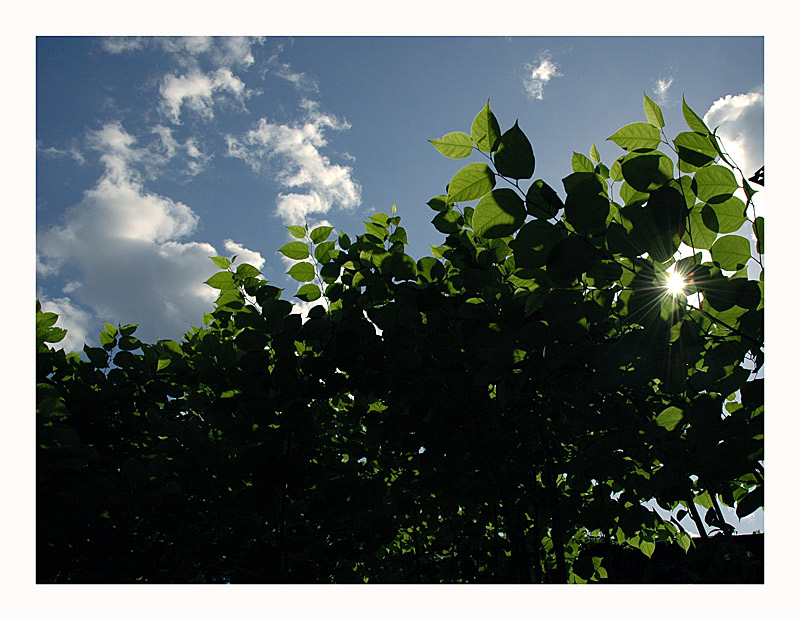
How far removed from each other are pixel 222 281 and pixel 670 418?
2.01 meters

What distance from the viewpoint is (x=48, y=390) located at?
1758 millimetres

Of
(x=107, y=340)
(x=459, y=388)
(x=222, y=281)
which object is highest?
(x=222, y=281)

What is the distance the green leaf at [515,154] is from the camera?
1.14m

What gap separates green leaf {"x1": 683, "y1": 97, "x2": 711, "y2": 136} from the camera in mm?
1188

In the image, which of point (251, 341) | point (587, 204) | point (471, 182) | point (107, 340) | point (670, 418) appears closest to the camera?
point (587, 204)

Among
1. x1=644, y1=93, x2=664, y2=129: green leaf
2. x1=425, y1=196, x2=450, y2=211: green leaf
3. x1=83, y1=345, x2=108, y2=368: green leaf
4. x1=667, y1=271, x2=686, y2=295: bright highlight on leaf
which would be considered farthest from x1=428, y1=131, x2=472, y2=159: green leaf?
x1=83, y1=345, x2=108, y2=368: green leaf

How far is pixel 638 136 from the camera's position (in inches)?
51.7

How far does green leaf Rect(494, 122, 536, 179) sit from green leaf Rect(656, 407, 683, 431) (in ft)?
3.19

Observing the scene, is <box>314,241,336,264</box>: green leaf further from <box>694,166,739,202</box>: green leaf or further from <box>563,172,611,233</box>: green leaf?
<box>694,166,739,202</box>: green leaf

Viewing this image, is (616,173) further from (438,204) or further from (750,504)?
(750,504)

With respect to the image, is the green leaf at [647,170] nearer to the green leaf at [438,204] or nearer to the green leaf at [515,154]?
the green leaf at [515,154]

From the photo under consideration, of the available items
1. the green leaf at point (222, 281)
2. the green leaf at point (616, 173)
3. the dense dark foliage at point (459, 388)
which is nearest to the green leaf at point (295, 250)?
the dense dark foliage at point (459, 388)

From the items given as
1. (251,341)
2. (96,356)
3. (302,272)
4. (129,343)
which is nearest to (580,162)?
(302,272)

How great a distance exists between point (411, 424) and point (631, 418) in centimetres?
99
